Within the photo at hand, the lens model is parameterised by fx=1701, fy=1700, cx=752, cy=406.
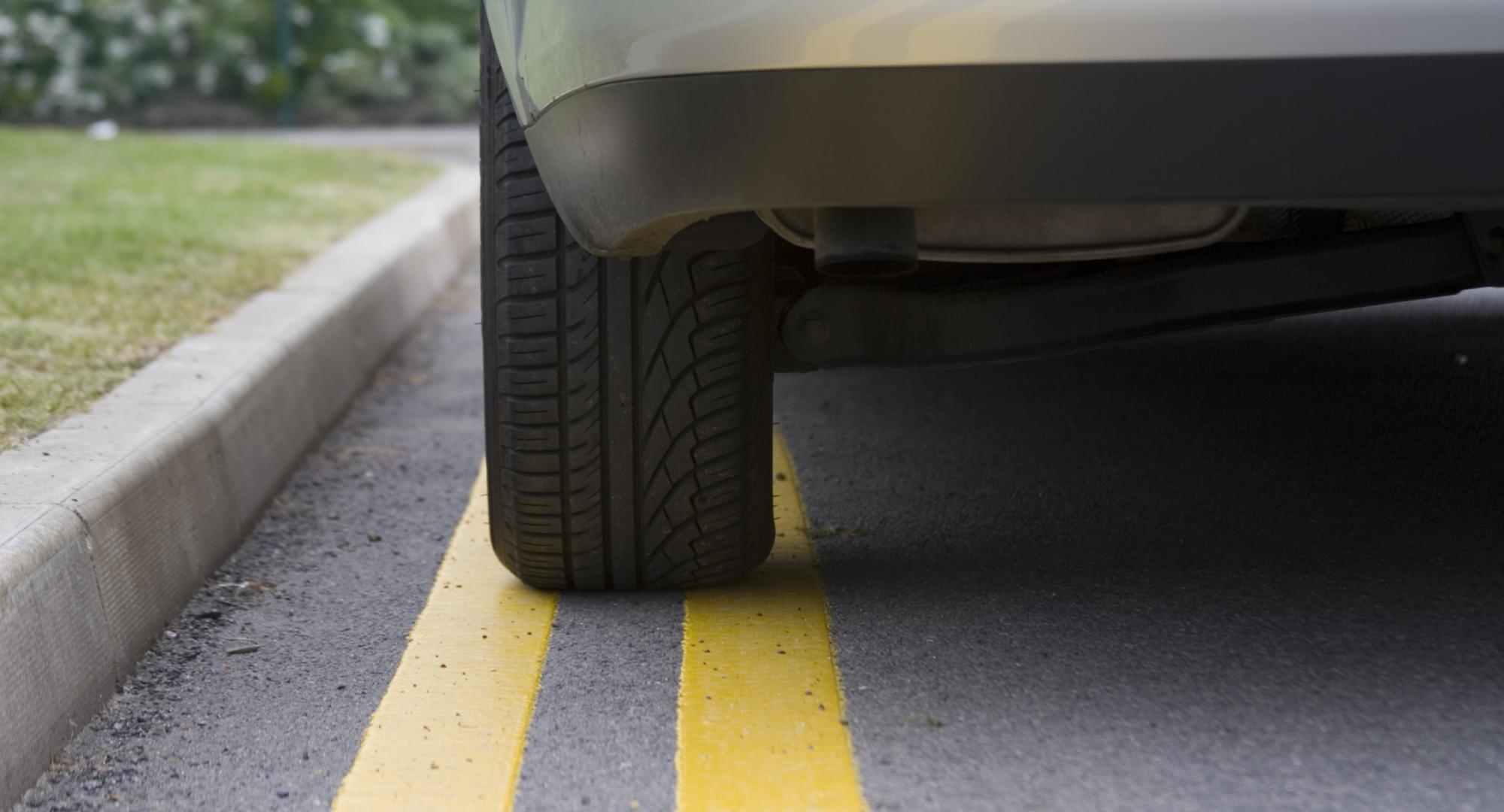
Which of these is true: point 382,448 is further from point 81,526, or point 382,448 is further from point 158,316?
point 81,526

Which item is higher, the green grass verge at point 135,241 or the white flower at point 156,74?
the green grass verge at point 135,241

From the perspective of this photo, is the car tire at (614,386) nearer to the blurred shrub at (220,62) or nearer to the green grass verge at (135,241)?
the green grass verge at (135,241)

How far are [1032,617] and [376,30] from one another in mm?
16999

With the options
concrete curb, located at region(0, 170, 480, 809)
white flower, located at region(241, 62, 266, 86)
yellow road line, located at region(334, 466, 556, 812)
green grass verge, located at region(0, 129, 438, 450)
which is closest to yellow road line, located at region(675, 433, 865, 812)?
yellow road line, located at region(334, 466, 556, 812)

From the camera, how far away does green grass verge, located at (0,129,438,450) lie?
10.0ft

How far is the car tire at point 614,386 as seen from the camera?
206 centimetres

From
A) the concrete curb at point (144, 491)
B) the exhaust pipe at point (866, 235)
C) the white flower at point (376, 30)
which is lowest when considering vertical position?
the concrete curb at point (144, 491)

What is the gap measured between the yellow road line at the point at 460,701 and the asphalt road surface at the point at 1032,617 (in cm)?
3

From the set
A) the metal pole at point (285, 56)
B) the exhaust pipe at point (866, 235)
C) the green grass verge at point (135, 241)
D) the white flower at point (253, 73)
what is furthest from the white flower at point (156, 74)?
the exhaust pipe at point (866, 235)

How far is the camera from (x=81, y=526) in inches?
78.1

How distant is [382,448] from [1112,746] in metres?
2.00

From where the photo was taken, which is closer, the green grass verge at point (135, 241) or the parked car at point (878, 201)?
the parked car at point (878, 201)

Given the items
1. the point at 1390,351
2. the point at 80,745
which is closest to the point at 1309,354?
the point at 1390,351

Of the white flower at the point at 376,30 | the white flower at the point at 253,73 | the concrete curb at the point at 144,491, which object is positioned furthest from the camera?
the white flower at the point at 376,30
